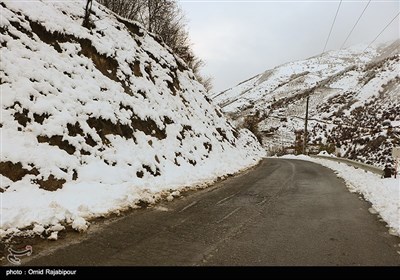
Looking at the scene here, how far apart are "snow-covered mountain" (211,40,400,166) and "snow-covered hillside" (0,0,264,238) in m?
16.4

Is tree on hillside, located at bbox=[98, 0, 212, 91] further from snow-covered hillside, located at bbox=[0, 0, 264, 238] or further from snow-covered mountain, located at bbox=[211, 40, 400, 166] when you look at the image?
snow-covered mountain, located at bbox=[211, 40, 400, 166]

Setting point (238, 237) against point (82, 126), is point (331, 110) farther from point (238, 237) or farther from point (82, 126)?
point (238, 237)

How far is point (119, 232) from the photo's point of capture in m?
5.65

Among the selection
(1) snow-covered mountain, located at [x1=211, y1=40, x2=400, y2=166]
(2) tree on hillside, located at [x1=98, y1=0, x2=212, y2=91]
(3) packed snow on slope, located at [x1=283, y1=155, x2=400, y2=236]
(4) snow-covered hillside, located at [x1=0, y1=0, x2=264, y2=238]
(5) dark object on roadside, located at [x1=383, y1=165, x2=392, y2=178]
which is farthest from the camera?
(1) snow-covered mountain, located at [x1=211, y1=40, x2=400, y2=166]

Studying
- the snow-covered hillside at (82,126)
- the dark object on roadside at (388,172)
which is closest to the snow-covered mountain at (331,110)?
the dark object on roadside at (388,172)

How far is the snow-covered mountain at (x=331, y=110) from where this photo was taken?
115 feet

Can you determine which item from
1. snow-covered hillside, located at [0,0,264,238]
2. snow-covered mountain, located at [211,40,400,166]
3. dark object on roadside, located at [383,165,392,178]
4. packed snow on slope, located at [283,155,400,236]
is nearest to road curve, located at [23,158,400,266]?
packed snow on slope, located at [283,155,400,236]

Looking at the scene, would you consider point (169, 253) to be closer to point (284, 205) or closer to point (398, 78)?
point (284, 205)

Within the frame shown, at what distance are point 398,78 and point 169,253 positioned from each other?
6032 centimetres

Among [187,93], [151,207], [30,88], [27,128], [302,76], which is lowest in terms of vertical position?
[151,207]

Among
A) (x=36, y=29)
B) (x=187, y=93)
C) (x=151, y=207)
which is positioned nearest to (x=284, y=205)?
(x=151, y=207)

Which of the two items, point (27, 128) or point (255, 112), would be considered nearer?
point (27, 128)

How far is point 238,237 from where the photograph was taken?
5.67 meters

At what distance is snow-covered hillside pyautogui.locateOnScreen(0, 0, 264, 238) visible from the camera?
21.9ft
